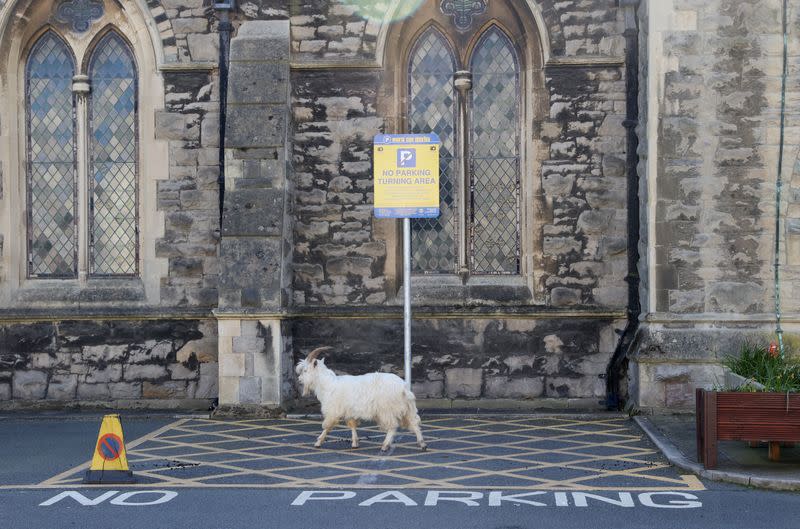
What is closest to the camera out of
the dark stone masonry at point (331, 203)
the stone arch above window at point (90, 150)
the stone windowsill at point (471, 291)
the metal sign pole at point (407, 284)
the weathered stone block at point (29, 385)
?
the metal sign pole at point (407, 284)

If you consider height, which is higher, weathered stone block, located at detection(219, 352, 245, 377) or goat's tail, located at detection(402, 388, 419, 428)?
weathered stone block, located at detection(219, 352, 245, 377)

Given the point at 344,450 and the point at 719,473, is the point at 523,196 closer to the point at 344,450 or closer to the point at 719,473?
the point at 344,450

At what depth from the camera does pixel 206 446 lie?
11.5 m

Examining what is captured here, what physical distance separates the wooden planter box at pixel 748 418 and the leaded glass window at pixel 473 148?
6067mm

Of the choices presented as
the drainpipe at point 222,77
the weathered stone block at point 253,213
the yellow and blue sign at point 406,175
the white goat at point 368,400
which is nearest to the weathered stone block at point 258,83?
the drainpipe at point 222,77

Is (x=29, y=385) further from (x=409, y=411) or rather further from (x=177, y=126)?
(x=409, y=411)

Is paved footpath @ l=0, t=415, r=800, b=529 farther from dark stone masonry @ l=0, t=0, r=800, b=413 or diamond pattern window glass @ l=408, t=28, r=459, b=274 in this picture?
diamond pattern window glass @ l=408, t=28, r=459, b=274

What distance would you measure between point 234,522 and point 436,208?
572 centimetres

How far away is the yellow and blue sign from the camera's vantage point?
1261cm

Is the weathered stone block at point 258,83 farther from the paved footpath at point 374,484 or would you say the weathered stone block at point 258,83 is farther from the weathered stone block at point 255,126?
the paved footpath at point 374,484

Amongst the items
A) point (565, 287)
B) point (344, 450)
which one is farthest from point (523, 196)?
point (344, 450)

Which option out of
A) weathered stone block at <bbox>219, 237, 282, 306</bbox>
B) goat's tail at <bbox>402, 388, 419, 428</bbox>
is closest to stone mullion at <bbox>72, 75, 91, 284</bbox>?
weathered stone block at <bbox>219, 237, 282, 306</bbox>

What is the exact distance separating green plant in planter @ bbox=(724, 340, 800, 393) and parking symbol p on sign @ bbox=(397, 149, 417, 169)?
13.9ft

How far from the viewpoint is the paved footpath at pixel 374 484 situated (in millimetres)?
7820
